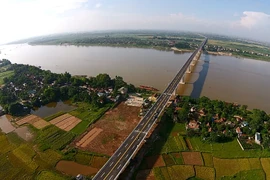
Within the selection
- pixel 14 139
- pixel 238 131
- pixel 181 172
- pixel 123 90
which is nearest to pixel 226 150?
pixel 238 131

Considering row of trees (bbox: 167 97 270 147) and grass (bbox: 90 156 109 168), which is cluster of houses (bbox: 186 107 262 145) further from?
grass (bbox: 90 156 109 168)

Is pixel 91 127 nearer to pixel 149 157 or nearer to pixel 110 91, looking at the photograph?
pixel 149 157

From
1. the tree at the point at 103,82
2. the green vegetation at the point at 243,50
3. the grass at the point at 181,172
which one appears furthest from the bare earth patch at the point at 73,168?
the green vegetation at the point at 243,50

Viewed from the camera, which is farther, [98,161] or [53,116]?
[53,116]

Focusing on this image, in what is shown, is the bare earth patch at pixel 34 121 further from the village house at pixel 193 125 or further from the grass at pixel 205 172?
the grass at pixel 205 172

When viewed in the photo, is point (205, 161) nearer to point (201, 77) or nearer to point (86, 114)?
point (86, 114)

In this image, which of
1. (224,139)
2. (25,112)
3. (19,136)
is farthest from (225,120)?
(25,112)

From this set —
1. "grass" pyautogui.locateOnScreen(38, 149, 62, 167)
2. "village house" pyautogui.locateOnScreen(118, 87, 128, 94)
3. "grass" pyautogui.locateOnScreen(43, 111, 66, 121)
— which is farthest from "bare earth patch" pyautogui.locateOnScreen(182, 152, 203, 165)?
"grass" pyautogui.locateOnScreen(43, 111, 66, 121)
